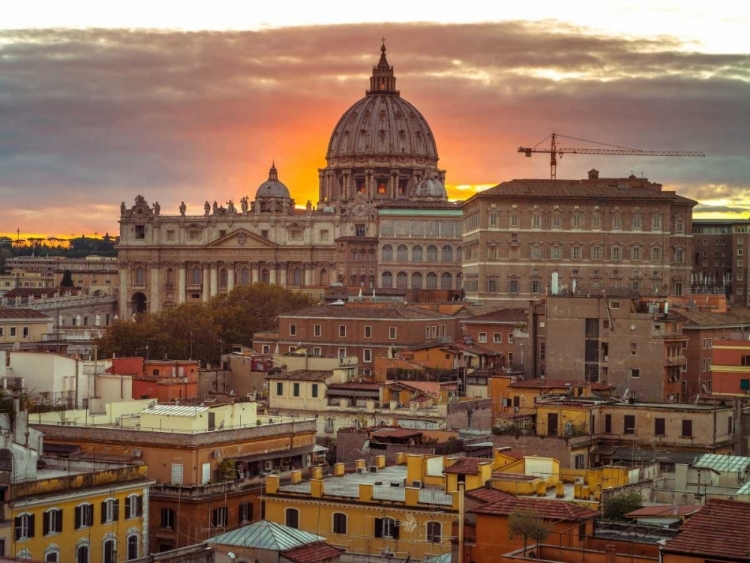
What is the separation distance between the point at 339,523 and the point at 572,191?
63580 millimetres

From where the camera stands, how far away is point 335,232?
161m

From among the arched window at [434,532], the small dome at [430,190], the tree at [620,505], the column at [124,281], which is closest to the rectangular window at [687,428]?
the arched window at [434,532]

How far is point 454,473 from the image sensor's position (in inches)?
1387

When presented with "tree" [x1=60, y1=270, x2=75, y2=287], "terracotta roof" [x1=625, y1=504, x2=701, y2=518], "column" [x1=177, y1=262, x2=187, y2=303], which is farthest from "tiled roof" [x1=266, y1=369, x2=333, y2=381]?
"tree" [x1=60, y1=270, x2=75, y2=287]

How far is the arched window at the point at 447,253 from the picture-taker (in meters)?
131

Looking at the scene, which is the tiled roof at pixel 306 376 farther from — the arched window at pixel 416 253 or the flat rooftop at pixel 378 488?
the arched window at pixel 416 253

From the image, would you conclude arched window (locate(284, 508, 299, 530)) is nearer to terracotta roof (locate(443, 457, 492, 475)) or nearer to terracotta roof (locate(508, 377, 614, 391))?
terracotta roof (locate(443, 457, 492, 475))

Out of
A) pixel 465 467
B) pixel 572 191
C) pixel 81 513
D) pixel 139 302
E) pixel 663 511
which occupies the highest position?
pixel 572 191

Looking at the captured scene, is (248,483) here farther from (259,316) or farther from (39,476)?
(259,316)

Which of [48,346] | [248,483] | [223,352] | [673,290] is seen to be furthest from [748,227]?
[248,483]

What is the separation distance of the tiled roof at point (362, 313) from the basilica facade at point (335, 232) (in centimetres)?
3702

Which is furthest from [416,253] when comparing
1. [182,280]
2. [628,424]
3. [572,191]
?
[628,424]

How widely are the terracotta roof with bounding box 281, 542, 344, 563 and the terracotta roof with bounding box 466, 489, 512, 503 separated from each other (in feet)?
10.3

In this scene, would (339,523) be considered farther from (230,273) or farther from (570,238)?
(230,273)
